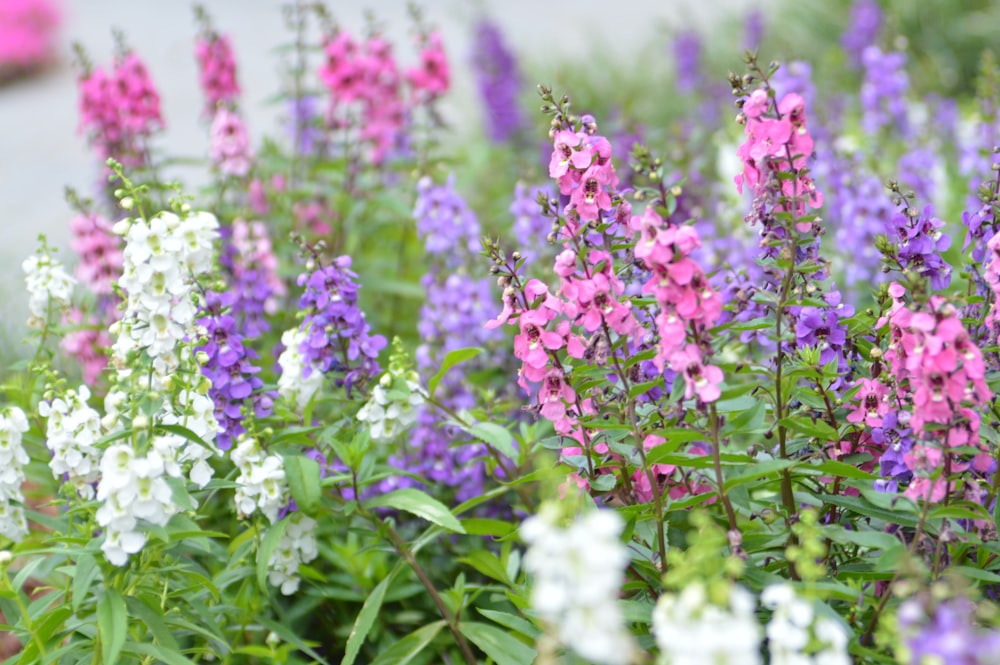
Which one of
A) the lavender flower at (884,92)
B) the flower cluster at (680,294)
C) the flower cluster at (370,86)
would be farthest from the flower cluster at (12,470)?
the lavender flower at (884,92)

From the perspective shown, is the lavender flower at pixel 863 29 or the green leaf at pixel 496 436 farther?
the lavender flower at pixel 863 29

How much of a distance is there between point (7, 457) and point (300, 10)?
2.98m

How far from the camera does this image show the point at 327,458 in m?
3.10

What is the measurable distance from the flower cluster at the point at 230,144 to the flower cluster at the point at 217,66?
36 centimetres

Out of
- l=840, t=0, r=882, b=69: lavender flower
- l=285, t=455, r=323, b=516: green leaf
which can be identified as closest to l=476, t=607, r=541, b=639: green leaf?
l=285, t=455, r=323, b=516: green leaf

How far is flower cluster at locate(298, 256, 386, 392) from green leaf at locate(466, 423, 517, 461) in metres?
0.35

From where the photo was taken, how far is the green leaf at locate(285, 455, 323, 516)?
2.65 m

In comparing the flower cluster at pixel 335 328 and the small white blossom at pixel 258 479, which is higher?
the flower cluster at pixel 335 328

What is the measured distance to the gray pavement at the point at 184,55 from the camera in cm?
860

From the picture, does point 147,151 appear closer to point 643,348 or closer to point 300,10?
point 300,10

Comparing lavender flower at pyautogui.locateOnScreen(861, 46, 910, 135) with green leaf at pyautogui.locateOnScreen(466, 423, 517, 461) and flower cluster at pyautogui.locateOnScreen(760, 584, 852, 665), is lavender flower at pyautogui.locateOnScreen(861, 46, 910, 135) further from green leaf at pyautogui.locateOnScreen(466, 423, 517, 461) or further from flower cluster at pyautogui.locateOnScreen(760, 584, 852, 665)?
flower cluster at pyautogui.locateOnScreen(760, 584, 852, 665)

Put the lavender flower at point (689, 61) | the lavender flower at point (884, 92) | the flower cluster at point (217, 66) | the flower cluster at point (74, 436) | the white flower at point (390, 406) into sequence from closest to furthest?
1. the flower cluster at point (74, 436)
2. the white flower at point (390, 406)
3. the flower cluster at point (217, 66)
4. the lavender flower at point (884, 92)
5. the lavender flower at point (689, 61)

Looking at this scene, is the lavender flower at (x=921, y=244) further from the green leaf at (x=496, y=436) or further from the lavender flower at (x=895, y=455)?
the green leaf at (x=496, y=436)

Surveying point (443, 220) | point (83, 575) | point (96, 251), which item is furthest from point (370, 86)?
point (83, 575)
